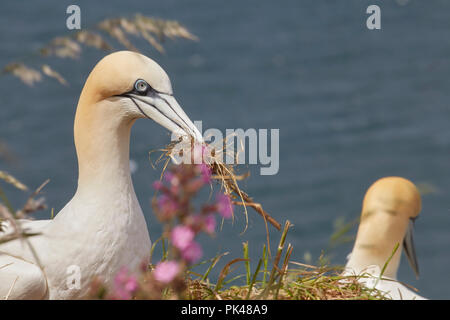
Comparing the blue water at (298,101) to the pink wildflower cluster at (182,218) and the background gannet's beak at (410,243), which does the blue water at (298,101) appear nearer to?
the background gannet's beak at (410,243)

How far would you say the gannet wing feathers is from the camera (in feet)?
12.3

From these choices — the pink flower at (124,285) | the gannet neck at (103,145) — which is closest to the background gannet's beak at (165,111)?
the gannet neck at (103,145)

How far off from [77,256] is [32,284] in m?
0.25

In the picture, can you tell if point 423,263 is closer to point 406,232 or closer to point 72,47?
point 406,232

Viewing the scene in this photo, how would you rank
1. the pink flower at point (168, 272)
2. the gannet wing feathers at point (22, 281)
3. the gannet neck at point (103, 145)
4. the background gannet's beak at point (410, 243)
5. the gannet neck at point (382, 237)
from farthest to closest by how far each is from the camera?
the background gannet's beak at point (410, 243)
the gannet neck at point (382, 237)
the gannet neck at point (103, 145)
the gannet wing feathers at point (22, 281)
the pink flower at point (168, 272)

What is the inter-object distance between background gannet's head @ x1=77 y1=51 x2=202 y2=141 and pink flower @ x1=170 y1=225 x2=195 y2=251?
1.52 metres

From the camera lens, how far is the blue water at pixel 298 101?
2830cm

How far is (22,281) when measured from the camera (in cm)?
376

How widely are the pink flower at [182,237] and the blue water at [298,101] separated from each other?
22611 mm

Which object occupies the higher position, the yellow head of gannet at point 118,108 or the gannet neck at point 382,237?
the yellow head of gannet at point 118,108

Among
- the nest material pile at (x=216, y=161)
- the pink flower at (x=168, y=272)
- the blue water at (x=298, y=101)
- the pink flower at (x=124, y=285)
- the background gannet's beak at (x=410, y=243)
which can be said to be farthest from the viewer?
the blue water at (x=298, y=101)

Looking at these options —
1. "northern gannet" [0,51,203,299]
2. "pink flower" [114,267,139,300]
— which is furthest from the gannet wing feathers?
"pink flower" [114,267,139,300]

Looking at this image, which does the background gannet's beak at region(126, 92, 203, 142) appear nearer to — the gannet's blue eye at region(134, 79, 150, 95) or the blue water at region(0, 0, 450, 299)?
the gannet's blue eye at region(134, 79, 150, 95)

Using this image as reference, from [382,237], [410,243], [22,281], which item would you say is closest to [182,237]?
[22,281]
